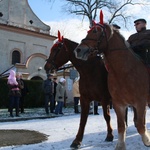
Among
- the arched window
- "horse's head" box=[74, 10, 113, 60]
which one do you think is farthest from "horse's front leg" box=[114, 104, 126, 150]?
the arched window

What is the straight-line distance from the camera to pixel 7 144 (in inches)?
241

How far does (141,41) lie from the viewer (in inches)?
220

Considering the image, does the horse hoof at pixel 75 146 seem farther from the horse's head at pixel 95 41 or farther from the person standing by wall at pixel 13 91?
the person standing by wall at pixel 13 91

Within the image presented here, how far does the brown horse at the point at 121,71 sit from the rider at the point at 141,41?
38cm

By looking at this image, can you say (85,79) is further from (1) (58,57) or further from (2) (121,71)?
(2) (121,71)

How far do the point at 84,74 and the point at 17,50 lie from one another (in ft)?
85.2

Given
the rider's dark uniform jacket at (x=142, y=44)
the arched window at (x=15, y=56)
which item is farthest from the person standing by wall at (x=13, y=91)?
the arched window at (x=15, y=56)

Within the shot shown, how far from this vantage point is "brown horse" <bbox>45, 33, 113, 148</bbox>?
19.2ft

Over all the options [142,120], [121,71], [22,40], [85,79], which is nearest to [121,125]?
[142,120]

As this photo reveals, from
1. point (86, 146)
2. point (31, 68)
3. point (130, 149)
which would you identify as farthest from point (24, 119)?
point (31, 68)

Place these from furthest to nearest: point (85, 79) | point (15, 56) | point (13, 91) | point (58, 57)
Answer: point (15, 56)
point (13, 91)
point (58, 57)
point (85, 79)

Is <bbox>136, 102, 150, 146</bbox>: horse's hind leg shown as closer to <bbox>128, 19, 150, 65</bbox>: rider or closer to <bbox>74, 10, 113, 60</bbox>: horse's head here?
<bbox>128, 19, 150, 65</bbox>: rider

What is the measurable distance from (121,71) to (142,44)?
99 centimetres

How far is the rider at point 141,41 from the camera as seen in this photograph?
5.47m
